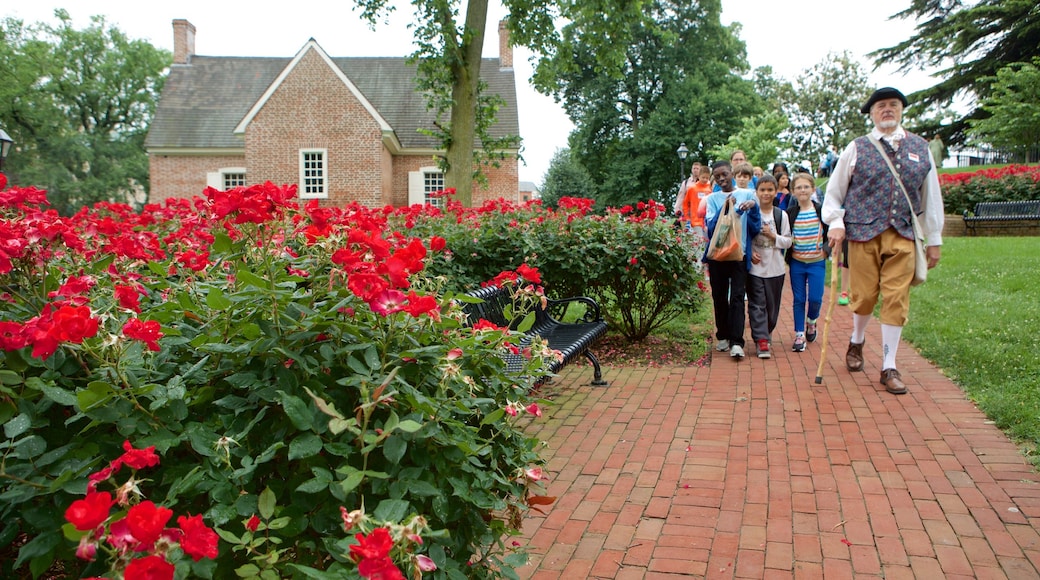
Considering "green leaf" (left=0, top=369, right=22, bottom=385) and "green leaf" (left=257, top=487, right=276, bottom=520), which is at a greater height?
"green leaf" (left=0, top=369, right=22, bottom=385)

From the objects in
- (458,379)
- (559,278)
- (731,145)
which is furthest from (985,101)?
(458,379)

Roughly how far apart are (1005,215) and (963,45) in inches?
753

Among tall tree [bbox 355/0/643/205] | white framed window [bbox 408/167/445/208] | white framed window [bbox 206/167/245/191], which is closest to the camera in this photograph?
tall tree [bbox 355/0/643/205]

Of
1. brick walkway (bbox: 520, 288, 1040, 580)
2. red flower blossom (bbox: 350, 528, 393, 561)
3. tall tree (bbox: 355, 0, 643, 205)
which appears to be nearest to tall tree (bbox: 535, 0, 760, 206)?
tall tree (bbox: 355, 0, 643, 205)

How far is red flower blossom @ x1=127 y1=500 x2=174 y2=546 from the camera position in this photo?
111cm

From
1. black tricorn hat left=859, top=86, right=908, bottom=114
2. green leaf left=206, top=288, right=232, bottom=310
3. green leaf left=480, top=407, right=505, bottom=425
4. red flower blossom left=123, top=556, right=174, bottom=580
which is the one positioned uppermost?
black tricorn hat left=859, top=86, right=908, bottom=114

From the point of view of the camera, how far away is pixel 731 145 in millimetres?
33219

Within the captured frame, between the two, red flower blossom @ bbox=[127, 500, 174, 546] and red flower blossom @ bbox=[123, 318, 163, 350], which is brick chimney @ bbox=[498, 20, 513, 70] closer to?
red flower blossom @ bbox=[123, 318, 163, 350]

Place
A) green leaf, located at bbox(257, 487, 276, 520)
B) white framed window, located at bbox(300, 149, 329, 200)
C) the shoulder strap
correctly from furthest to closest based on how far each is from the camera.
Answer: white framed window, located at bbox(300, 149, 329, 200) → the shoulder strap → green leaf, located at bbox(257, 487, 276, 520)

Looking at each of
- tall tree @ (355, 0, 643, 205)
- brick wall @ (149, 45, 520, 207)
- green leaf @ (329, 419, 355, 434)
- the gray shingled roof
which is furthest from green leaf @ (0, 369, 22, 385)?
the gray shingled roof

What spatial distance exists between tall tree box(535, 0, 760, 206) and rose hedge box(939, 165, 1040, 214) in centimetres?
1977

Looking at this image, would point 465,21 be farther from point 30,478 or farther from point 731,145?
point 731,145

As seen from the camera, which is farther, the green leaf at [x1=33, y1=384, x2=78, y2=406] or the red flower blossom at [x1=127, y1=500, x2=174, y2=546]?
the green leaf at [x1=33, y1=384, x2=78, y2=406]

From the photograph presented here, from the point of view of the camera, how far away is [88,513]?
1077 mm
